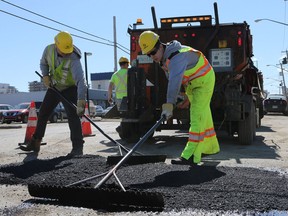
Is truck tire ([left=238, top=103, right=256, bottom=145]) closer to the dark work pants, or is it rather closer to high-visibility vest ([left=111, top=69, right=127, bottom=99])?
high-visibility vest ([left=111, top=69, right=127, bottom=99])

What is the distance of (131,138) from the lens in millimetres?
8250

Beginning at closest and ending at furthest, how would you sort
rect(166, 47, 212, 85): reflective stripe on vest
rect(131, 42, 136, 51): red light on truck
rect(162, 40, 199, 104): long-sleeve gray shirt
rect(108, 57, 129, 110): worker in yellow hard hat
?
1. rect(162, 40, 199, 104): long-sleeve gray shirt
2. rect(166, 47, 212, 85): reflective stripe on vest
3. rect(131, 42, 136, 51): red light on truck
4. rect(108, 57, 129, 110): worker in yellow hard hat

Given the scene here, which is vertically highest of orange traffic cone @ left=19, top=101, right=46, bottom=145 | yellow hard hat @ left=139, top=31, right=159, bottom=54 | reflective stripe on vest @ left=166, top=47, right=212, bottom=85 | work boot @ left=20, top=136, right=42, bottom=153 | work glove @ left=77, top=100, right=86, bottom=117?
yellow hard hat @ left=139, top=31, right=159, bottom=54

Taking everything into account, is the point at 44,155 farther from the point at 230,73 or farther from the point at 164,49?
the point at 230,73

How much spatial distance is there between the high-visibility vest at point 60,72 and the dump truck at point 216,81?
1.70 meters

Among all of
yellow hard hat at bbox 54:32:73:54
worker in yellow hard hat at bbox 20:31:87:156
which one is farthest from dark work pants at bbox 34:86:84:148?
yellow hard hat at bbox 54:32:73:54

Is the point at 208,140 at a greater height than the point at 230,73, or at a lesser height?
lesser

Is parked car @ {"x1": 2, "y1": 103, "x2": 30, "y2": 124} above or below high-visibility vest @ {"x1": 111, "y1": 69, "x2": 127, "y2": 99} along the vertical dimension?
below

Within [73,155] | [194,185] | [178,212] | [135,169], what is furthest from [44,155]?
[178,212]

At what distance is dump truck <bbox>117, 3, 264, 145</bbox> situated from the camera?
7.84m

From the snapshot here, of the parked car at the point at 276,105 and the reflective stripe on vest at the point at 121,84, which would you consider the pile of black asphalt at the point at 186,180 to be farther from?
the parked car at the point at 276,105

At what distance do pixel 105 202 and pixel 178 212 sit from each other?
62 centimetres

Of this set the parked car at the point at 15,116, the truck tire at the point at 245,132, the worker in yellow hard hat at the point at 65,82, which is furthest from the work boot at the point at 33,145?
the parked car at the point at 15,116

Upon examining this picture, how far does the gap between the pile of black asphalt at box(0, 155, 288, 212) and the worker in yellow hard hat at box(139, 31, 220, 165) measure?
1.22 ft
